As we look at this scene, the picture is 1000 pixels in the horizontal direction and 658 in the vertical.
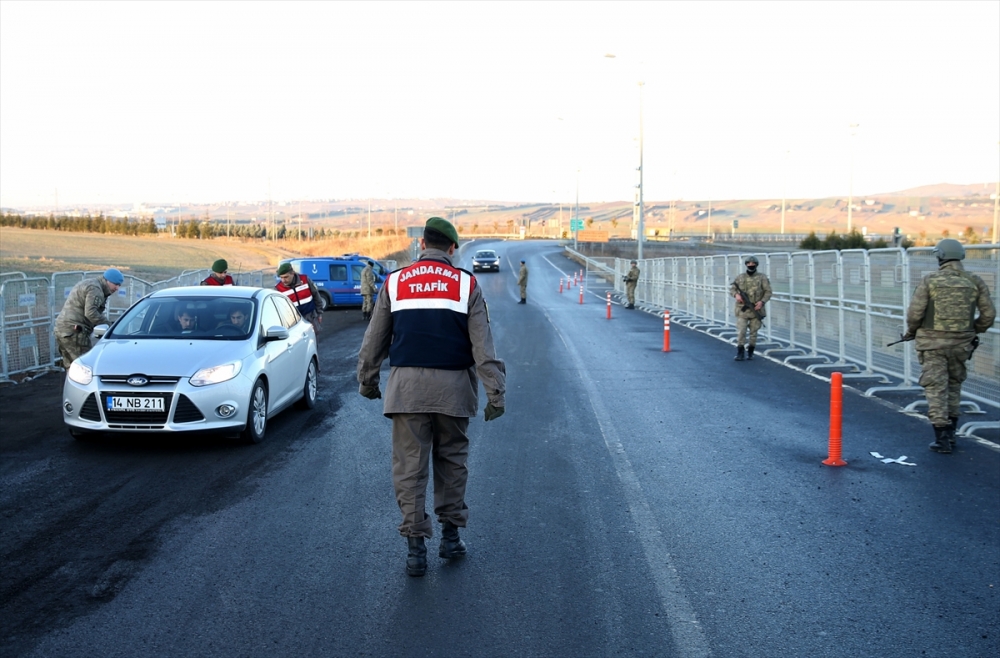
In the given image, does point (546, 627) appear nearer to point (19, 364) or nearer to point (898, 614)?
point (898, 614)

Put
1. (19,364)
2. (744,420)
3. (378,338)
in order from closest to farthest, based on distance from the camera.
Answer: (378,338) < (744,420) < (19,364)

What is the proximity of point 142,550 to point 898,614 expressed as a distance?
14.1 feet

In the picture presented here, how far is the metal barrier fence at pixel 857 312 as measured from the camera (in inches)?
432

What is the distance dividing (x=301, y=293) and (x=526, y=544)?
1032 centimetres

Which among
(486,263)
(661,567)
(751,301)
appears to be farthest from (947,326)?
(486,263)

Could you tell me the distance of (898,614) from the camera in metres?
A: 4.70

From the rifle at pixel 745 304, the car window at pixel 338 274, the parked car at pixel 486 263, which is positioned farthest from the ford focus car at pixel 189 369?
the parked car at pixel 486 263

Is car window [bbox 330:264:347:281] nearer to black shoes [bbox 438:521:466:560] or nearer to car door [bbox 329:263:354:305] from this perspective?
car door [bbox 329:263:354:305]

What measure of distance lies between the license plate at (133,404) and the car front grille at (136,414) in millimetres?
27

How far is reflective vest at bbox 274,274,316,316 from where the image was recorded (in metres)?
15.1

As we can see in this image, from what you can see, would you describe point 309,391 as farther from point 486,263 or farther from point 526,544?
point 486,263

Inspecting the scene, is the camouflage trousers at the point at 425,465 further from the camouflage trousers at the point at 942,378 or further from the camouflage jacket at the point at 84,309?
the camouflage jacket at the point at 84,309

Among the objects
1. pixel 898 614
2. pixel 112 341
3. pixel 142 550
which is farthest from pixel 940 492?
pixel 112 341

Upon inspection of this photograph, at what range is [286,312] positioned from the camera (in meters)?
11.1
